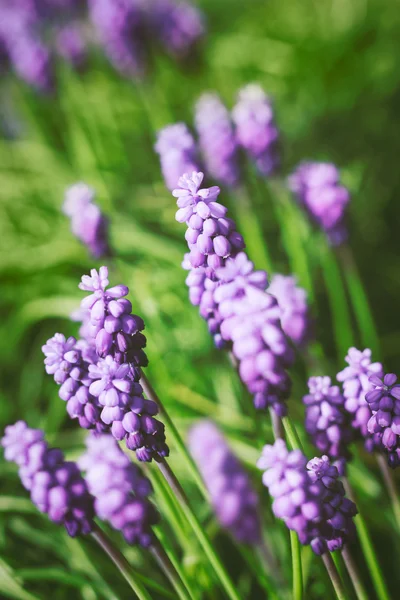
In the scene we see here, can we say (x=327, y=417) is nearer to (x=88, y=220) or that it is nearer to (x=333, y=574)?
(x=333, y=574)

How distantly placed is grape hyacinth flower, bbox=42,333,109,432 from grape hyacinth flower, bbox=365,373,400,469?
711mm

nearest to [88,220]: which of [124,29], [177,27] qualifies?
[124,29]

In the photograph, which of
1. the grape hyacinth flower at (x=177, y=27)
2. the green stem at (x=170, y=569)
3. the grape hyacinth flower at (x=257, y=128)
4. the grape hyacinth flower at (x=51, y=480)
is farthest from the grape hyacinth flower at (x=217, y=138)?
the grape hyacinth flower at (x=177, y=27)

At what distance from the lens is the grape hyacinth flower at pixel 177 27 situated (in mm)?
4461

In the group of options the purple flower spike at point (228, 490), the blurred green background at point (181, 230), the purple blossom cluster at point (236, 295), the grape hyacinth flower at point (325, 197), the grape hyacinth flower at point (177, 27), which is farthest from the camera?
the grape hyacinth flower at point (177, 27)

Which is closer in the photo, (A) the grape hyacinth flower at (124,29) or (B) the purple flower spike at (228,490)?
(B) the purple flower spike at (228,490)

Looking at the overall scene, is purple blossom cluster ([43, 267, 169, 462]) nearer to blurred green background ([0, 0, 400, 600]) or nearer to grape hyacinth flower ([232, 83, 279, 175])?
blurred green background ([0, 0, 400, 600])

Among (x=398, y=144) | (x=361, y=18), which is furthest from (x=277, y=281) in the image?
(x=361, y=18)

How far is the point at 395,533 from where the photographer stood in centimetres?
236

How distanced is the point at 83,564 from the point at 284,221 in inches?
72.6

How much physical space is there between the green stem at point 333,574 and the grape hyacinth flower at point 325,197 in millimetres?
1480

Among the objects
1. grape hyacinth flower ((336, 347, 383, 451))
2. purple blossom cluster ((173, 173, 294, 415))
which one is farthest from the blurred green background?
purple blossom cluster ((173, 173, 294, 415))

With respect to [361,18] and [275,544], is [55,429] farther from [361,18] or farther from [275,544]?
[361,18]

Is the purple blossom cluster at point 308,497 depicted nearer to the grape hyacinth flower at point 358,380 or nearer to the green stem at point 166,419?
the grape hyacinth flower at point 358,380
